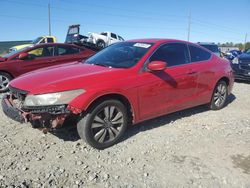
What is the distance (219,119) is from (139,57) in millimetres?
2292

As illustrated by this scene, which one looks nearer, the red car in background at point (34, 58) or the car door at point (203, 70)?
the car door at point (203, 70)

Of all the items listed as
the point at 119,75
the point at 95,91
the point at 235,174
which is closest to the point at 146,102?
the point at 119,75

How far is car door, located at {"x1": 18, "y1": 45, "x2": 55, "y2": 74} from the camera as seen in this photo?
8.07m

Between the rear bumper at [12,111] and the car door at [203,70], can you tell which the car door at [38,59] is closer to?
the rear bumper at [12,111]

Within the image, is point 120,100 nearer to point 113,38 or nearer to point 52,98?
point 52,98

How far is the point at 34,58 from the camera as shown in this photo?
27.0ft

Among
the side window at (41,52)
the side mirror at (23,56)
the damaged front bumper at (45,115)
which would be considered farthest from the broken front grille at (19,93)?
the side window at (41,52)

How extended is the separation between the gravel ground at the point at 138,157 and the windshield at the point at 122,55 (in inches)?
47.7

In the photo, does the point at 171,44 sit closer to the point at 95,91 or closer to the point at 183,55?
the point at 183,55

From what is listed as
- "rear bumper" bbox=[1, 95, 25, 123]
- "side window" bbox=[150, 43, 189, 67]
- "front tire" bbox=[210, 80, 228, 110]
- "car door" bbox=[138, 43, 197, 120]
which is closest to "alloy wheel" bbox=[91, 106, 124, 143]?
"car door" bbox=[138, 43, 197, 120]

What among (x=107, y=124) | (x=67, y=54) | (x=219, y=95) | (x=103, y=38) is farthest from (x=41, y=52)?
(x=103, y=38)

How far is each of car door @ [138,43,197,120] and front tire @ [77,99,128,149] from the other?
0.42 metres

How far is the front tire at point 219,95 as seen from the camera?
6246 mm

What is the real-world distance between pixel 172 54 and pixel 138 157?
2145 millimetres
